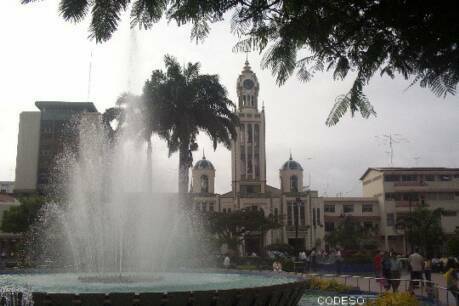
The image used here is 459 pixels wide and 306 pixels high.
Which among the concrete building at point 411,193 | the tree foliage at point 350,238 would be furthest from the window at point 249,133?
the concrete building at point 411,193

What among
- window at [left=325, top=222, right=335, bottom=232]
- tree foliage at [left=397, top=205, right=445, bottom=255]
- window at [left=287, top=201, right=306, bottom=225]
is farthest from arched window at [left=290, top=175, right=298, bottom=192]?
tree foliage at [left=397, top=205, right=445, bottom=255]

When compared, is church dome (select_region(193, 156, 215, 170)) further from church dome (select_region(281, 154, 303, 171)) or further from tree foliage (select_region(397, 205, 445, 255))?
tree foliage (select_region(397, 205, 445, 255))

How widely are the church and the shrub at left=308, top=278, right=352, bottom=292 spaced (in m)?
50.4

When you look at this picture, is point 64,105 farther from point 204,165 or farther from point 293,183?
point 293,183

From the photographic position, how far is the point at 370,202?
77.6m

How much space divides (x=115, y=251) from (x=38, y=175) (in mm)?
78045

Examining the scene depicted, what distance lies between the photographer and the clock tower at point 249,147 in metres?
77.3

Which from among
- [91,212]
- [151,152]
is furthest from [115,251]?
[151,152]

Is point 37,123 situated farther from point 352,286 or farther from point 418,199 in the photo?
point 352,286

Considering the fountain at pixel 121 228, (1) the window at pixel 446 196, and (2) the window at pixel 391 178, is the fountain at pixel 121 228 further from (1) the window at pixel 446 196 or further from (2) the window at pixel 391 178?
(1) the window at pixel 446 196

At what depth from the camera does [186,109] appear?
3266 centimetres

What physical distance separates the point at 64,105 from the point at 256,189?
42.9 m

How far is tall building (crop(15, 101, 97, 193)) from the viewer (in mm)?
94625

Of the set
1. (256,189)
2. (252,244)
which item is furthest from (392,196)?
(252,244)
